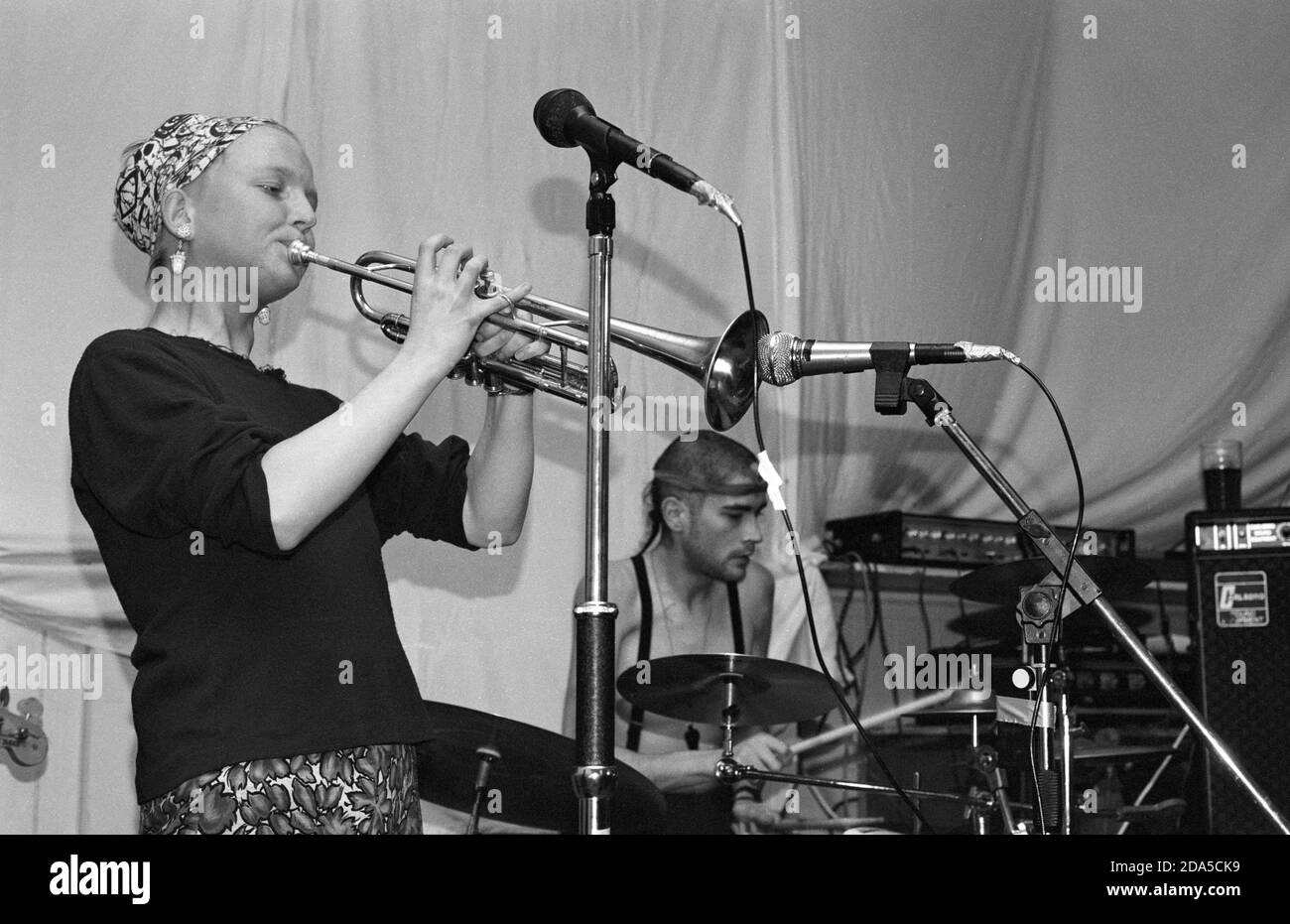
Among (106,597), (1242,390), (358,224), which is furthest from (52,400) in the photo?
(1242,390)

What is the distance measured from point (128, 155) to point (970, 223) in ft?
7.22

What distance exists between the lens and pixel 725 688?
2846 millimetres

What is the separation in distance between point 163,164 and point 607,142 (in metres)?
0.68

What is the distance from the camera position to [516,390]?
6.45 ft

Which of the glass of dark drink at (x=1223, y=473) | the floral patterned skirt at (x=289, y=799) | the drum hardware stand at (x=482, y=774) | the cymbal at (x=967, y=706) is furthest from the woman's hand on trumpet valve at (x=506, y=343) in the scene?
the glass of dark drink at (x=1223, y=473)

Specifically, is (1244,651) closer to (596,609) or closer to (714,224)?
(714,224)

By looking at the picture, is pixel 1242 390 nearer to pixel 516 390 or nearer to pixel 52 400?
pixel 516 390

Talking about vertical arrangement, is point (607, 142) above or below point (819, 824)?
above

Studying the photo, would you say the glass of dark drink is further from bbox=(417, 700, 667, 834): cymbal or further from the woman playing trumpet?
the woman playing trumpet

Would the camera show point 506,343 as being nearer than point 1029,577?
Yes

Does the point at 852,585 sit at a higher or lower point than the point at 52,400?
lower

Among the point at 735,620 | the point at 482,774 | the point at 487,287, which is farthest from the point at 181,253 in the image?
the point at 735,620

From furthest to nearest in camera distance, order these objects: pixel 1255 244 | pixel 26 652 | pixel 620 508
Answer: pixel 1255 244
pixel 620 508
pixel 26 652

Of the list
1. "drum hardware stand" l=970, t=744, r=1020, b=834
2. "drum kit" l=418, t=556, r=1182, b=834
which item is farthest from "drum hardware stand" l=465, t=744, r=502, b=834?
"drum hardware stand" l=970, t=744, r=1020, b=834
